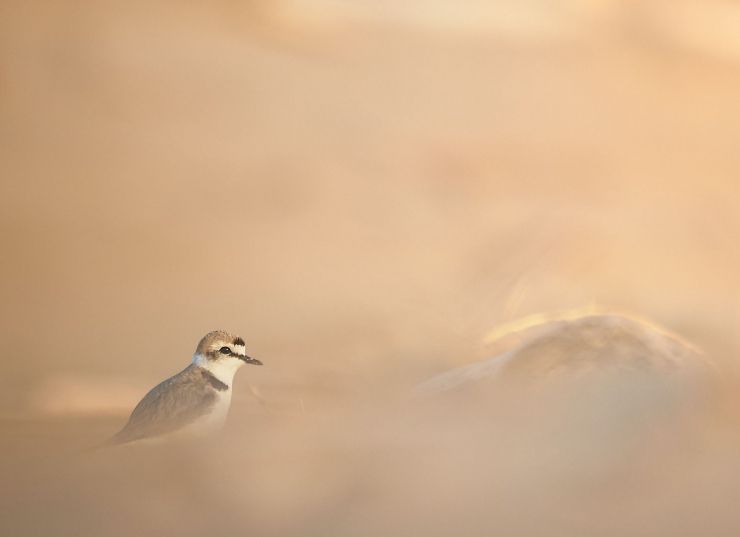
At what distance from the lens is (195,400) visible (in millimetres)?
1851

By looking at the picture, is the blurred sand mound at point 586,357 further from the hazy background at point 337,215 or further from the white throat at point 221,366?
the white throat at point 221,366

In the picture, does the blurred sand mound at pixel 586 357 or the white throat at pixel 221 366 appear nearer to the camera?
the white throat at pixel 221 366

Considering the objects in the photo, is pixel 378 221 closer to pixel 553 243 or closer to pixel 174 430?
pixel 553 243

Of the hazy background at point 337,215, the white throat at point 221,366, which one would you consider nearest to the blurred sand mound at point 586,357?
the hazy background at point 337,215

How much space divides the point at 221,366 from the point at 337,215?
110 centimetres

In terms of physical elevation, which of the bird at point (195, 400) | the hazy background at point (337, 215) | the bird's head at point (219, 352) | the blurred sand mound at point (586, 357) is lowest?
the bird at point (195, 400)

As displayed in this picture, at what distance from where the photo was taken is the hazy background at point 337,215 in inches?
74.0

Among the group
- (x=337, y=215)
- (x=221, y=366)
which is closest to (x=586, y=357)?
(x=221, y=366)

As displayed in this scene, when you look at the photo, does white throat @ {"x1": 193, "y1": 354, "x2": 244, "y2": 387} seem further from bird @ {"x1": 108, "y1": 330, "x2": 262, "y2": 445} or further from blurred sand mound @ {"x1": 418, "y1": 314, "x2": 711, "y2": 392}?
blurred sand mound @ {"x1": 418, "y1": 314, "x2": 711, "y2": 392}

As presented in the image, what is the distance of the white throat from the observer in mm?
1900

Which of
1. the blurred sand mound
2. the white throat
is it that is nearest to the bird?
the white throat

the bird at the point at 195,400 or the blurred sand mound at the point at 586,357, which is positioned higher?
the blurred sand mound at the point at 586,357

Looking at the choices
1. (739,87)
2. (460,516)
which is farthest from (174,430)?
(739,87)

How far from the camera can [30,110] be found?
9.95 ft
